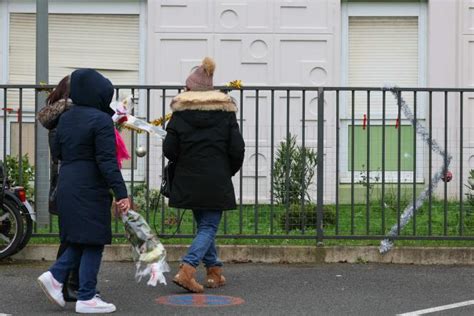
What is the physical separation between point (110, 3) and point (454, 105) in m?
4.91

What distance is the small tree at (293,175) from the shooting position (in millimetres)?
10547

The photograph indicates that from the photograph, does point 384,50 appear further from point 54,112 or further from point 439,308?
point 54,112

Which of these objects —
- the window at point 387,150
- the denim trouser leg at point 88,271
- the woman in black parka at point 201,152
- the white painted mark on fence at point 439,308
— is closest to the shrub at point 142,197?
the woman in black parka at point 201,152

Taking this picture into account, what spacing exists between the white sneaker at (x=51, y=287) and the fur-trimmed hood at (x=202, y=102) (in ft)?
5.64

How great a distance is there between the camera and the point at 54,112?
796cm

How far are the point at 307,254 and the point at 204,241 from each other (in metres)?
1.92

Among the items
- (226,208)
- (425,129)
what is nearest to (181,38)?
(425,129)

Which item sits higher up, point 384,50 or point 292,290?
point 384,50

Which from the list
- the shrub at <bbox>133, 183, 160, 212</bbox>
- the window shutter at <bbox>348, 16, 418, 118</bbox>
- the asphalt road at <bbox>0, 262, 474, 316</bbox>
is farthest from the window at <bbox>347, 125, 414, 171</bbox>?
the window shutter at <bbox>348, 16, 418, 118</bbox>

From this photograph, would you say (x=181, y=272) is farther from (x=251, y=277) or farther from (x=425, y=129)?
(x=425, y=129)

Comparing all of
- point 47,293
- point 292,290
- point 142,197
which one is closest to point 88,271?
point 47,293

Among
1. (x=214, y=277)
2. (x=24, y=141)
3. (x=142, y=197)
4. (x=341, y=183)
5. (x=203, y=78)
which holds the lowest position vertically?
(x=214, y=277)

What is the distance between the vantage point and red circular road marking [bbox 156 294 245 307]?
8262 millimetres

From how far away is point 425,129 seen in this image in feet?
35.0
